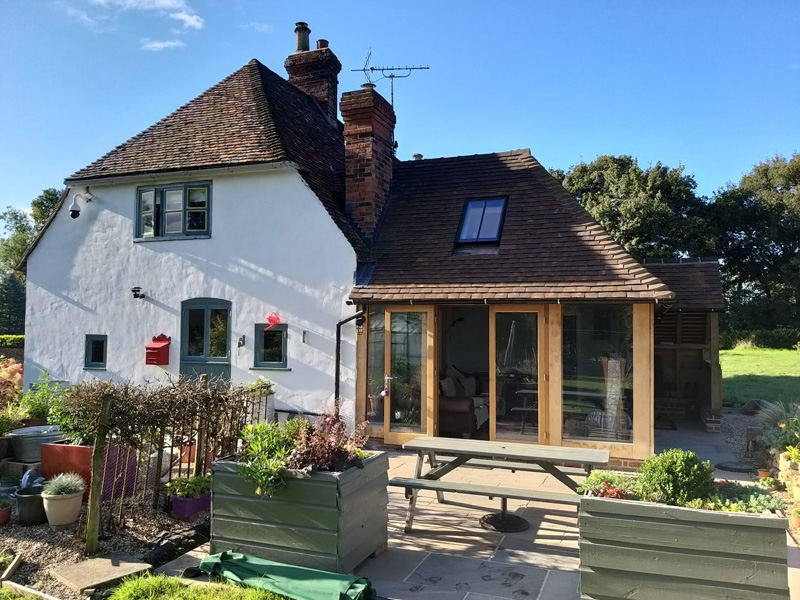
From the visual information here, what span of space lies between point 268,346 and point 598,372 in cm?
603

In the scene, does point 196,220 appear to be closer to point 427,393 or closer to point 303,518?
point 427,393

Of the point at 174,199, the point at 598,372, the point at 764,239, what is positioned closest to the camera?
the point at 598,372

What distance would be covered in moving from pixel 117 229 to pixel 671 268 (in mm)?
12534

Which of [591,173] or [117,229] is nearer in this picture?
[117,229]

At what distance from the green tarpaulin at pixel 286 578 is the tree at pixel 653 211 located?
2759cm

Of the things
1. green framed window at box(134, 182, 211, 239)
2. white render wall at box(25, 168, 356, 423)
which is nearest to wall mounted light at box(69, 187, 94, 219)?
white render wall at box(25, 168, 356, 423)

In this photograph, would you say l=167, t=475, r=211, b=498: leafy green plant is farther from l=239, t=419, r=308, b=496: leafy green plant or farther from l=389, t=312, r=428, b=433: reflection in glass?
l=389, t=312, r=428, b=433: reflection in glass

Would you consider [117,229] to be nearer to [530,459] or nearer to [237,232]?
[237,232]

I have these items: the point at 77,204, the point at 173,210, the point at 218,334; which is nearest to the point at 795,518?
the point at 218,334

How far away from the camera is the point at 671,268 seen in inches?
546

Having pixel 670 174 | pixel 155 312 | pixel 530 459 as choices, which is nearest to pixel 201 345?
pixel 155 312

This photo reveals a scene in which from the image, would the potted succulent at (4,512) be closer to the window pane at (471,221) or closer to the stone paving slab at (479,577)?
the stone paving slab at (479,577)

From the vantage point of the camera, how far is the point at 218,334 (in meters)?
11.7

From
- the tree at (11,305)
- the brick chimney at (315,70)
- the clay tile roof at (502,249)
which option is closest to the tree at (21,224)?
the tree at (11,305)
